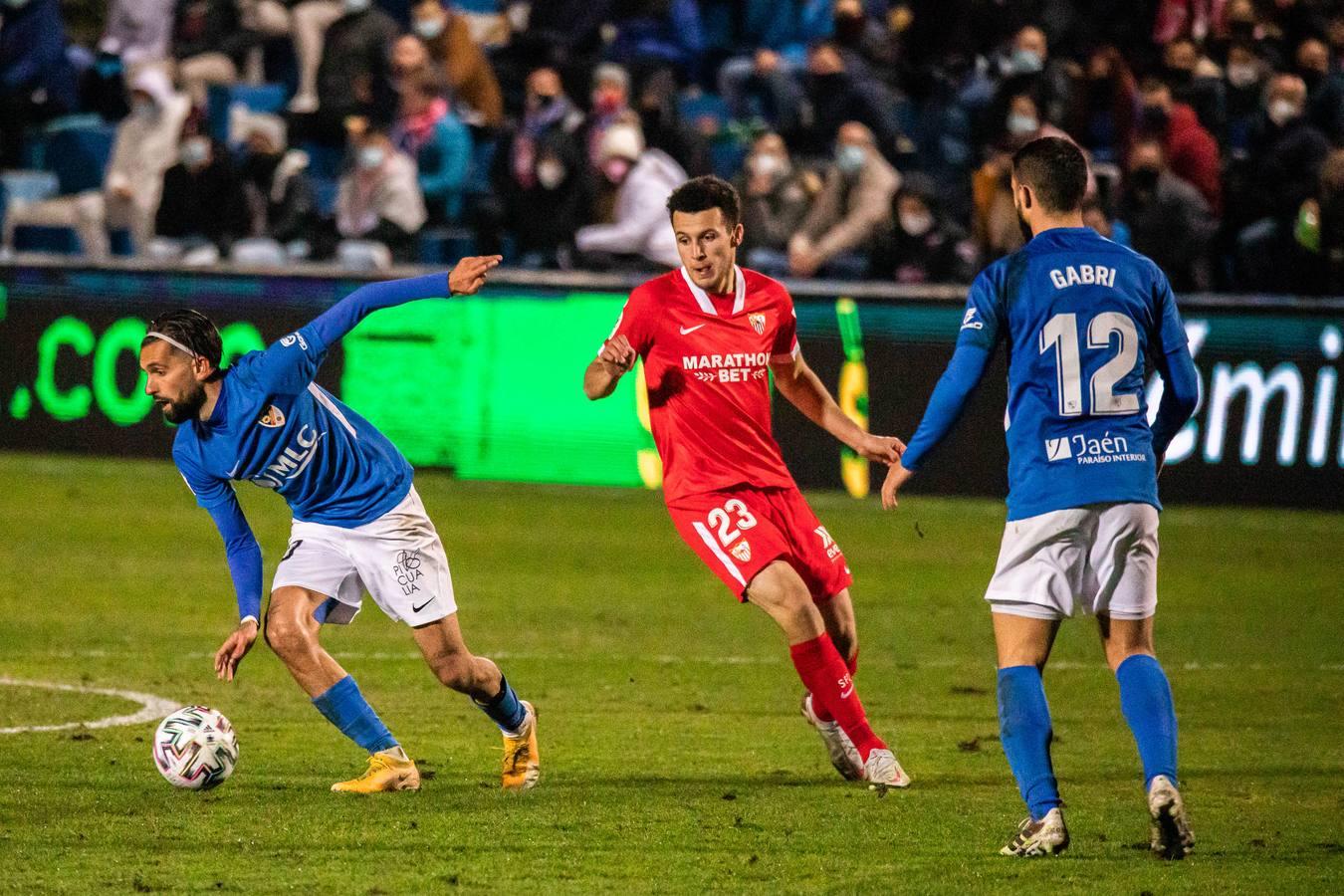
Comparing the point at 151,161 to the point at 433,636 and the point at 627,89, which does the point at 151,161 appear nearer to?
the point at 627,89

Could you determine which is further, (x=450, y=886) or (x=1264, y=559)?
(x=1264, y=559)

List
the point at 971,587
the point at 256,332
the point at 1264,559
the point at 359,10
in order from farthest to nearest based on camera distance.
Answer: the point at 359,10 < the point at 256,332 < the point at 1264,559 < the point at 971,587

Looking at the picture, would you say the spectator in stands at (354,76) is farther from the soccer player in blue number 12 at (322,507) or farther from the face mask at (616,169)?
the soccer player in blue number 12 at (322,507)

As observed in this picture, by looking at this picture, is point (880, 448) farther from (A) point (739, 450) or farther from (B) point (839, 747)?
(B) point (839, 747)

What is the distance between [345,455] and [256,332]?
8.97 meters

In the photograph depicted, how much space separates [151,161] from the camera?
1927cm

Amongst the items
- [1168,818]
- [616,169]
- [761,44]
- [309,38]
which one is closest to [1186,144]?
[616,169]

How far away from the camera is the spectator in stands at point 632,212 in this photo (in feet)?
55.1

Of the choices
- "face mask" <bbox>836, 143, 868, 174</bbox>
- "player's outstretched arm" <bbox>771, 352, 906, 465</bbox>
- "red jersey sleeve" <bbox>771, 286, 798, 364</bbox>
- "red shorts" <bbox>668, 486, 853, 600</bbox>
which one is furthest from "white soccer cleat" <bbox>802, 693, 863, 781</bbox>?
"face mask" <bbox>836, 143, 868, 174</bbox>

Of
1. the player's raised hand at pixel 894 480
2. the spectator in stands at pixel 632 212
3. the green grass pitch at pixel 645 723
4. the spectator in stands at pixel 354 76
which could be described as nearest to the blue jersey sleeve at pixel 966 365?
the player's raised hand at pixel 894 480

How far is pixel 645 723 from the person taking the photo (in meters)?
8.40

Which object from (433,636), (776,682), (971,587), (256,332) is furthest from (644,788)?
(256,332)

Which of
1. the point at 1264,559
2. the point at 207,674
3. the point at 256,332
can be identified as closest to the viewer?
the point at 207,674

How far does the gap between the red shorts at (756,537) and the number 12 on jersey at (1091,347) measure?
153 centimetres
